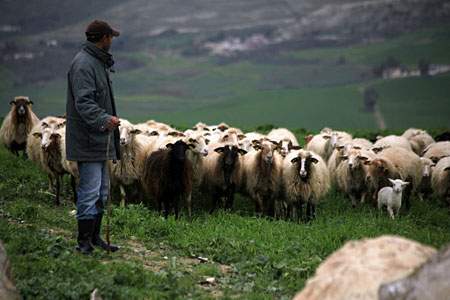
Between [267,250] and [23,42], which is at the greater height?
[23,42]

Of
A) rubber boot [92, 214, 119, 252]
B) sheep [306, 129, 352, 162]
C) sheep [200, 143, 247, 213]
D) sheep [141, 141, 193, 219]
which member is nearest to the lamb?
sheep [200, 143, 247, 213]

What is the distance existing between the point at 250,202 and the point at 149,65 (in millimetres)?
85266

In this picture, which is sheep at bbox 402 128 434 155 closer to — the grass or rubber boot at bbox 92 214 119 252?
the grass

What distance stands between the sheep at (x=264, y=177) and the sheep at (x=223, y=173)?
0.98 feet

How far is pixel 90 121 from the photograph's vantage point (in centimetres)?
827

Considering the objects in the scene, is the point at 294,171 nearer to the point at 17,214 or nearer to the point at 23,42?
the point at 17,214

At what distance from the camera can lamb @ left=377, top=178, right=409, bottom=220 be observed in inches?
550

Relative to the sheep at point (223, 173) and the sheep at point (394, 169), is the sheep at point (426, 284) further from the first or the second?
the sheep at point (394, 169)

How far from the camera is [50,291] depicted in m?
6.95

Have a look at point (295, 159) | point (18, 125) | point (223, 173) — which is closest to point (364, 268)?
point (295, 159)

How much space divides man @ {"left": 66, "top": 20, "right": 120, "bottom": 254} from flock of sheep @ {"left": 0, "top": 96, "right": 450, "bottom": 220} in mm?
4958

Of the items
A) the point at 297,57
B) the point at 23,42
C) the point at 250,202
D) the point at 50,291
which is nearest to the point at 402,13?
the point at 297,57

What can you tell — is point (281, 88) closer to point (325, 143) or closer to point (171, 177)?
point (325, 143)

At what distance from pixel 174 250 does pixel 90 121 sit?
252 centimetres
